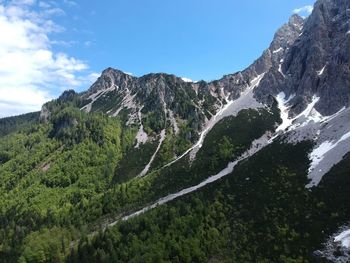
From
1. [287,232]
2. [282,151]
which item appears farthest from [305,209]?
[282,151]

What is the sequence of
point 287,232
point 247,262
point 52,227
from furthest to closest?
1. point 52,227
2. point 287,232
3. point 247,262

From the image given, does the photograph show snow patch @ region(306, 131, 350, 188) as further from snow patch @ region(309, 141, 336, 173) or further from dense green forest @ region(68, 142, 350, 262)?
dense green forest @ region(68, 142, 350, 262)

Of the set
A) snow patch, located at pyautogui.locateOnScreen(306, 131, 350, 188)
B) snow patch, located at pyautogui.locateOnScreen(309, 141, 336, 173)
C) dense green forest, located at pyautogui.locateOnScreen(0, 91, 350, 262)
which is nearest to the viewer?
dense green forest, located at pyautogui.locateOnScreen(0, 91, 350, 262)

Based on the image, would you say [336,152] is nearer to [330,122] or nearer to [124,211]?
[330,122]

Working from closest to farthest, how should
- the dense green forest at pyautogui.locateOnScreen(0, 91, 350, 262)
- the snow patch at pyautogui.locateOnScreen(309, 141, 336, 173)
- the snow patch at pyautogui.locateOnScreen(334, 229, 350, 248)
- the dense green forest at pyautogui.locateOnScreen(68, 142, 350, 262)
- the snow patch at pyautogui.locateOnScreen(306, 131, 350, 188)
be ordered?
1. the snow patch at pyautogui.locateOnScreen(334, 229, 350, 248)
2. the dense green forest at pyautogui.locateOnScreen(68, 142, 350, 262)
3. the dense green forest at pyautogui.locateOnScreen(0, 91, 350, 262)
4. the snow patch at pyautogui.locateOnScreen(306, 131, 350, 188)
5. the snow patch at pyautogui.locateOnScreen(309, 141, 336, 173)

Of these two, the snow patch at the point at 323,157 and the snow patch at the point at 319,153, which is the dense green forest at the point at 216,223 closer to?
the snow patch at the point at 319,153

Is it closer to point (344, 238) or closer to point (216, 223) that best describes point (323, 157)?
point (344, 238)

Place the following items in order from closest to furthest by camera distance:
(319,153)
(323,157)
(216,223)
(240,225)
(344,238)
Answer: (344,238), (240,225), (216,223), (323,157), (319,153)

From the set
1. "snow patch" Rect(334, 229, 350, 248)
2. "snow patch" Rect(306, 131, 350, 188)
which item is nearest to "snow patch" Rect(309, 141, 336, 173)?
"snow patch" Rect(306, 131, 350, 188)

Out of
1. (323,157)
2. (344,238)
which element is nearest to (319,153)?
(323,157)

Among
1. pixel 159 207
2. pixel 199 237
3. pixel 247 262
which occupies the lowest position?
pixel 247 262

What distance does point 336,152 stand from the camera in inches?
6152

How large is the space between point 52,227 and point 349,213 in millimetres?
117629

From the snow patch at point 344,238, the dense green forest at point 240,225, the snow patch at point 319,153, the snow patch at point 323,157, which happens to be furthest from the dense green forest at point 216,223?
the snow patch at point 344,238
